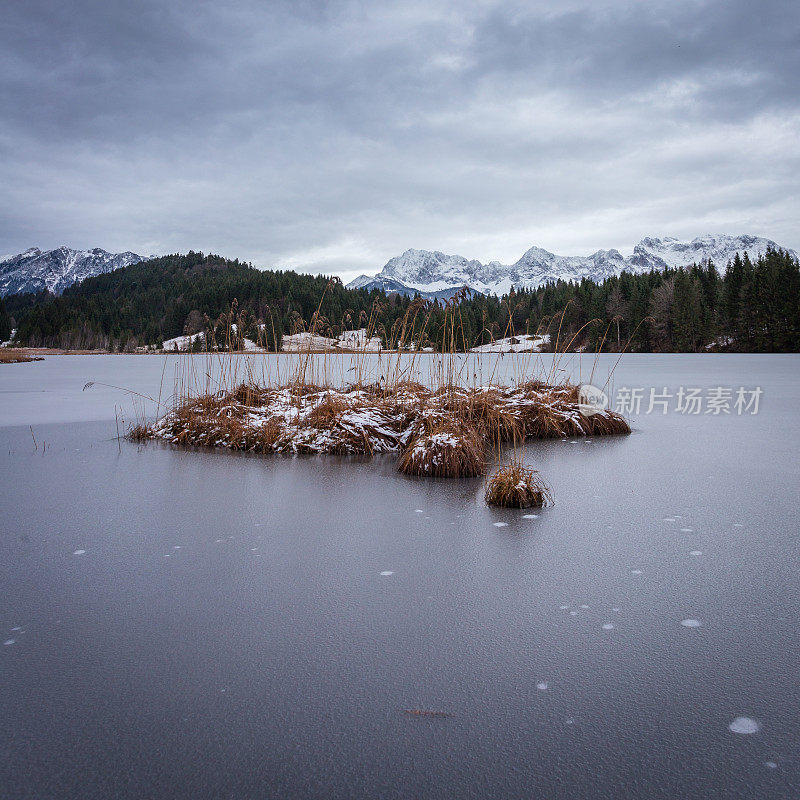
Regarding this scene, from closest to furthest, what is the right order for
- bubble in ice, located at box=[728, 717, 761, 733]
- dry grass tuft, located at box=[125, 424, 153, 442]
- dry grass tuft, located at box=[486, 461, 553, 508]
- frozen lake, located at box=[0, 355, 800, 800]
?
frozen lake, located at box=[0, 355, 800, 800]
bubble in ice, located at box=[728, 717, 761, 733]
dry grass tuft, located at box=[486, 461, 553, 508]
dry grass tuft, located at box=[125, 424, 153, 442]

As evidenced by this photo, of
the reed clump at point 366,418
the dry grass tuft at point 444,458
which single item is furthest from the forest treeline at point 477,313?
the dry grass tuft at point 444,458

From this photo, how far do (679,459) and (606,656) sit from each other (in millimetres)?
4818

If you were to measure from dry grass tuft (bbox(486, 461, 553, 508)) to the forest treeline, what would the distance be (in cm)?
272

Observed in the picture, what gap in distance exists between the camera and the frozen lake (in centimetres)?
169

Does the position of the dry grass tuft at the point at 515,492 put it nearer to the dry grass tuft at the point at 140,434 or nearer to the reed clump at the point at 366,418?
the reed clump at the point at 366,418

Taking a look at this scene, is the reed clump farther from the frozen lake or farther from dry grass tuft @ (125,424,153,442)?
the frozen lake

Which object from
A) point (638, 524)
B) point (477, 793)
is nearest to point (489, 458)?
point (638, 524)

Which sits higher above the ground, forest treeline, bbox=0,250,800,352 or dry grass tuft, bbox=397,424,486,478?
forest treeline, bbox=0,250,800,352

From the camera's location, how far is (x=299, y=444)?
7.41 metres

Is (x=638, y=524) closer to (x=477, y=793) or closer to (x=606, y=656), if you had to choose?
(x=606, y=656)

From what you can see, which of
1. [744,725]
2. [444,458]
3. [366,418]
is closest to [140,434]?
[366,418]

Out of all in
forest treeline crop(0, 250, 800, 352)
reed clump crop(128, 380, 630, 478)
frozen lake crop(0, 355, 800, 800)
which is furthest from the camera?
forest treeline crop(0, 250, 800, 352)

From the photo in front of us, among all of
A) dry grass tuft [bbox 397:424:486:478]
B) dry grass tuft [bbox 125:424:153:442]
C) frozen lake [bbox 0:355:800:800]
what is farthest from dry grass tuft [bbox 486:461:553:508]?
dry grass tuft [bbox 125:424:153:442]

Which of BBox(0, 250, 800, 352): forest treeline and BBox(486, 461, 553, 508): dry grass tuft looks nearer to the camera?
BBox(486, 461, 553, 508): dry grass tuft
